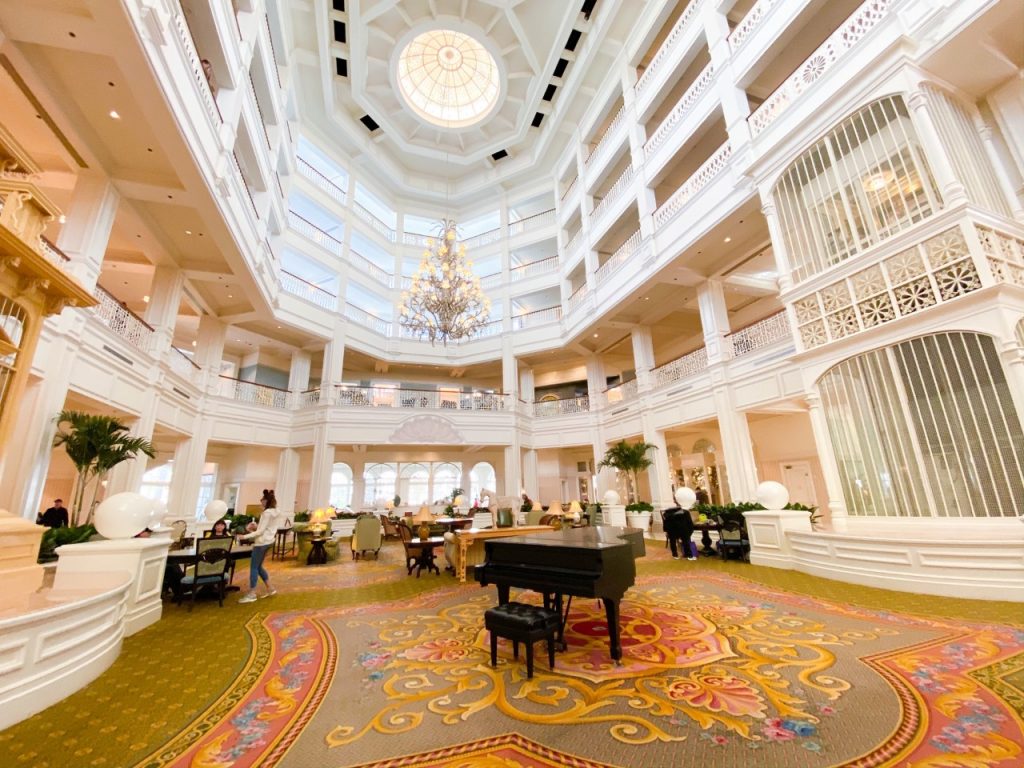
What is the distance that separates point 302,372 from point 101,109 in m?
9.50

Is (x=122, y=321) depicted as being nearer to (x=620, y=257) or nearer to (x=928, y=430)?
(x=620, y=257)

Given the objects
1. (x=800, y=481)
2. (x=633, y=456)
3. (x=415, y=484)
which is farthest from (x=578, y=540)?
(x=415, y=484)

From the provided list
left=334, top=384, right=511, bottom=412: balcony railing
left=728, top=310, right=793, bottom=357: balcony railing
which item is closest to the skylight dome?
left=334, top=384, right=511, bottom=412: balcony railing

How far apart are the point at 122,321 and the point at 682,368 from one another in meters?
12.4

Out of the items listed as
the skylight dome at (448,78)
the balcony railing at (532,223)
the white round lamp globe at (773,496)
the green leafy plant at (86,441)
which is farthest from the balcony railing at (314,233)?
the white round lamp globe at (773,496)

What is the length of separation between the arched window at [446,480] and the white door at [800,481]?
35.9 ft

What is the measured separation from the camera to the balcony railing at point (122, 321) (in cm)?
707

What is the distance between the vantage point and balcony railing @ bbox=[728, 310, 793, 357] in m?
8.52

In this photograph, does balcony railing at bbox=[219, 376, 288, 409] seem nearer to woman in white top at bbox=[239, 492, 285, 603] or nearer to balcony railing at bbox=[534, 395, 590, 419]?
woman in white top at bbox=[239, 492, 285, 603]

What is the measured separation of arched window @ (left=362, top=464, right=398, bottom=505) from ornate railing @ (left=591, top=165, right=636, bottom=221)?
11.6 m

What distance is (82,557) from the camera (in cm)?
392

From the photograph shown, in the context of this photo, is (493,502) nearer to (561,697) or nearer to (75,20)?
(561,697)

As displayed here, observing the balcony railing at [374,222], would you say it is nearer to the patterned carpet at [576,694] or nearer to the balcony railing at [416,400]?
the balcony railing at [416,400]

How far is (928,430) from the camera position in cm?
527
